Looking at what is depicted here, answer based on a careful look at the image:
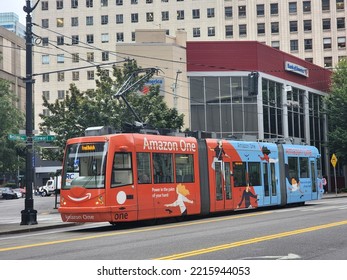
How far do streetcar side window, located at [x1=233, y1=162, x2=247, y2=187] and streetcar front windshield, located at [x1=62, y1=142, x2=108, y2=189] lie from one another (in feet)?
23.7

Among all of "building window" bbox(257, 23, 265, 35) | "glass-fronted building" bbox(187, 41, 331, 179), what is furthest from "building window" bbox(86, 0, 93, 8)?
"glass-fronted building" bbox(187, 41, 331, 179)

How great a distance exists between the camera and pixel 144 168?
19.2 metres

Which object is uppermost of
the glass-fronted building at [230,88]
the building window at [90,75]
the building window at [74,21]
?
the building window at [74,21]

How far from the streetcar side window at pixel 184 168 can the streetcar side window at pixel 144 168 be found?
1.56 m

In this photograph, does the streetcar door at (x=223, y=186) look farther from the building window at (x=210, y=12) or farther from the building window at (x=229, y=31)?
the building window at (x=210, y=12)

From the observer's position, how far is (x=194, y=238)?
14227 millimetres

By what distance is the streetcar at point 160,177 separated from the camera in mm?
18203

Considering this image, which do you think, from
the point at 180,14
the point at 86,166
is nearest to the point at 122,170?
the point at 86,166

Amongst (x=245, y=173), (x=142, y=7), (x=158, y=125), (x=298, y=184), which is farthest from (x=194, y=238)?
(x=142, y=7)

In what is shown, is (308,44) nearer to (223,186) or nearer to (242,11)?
(242,11)

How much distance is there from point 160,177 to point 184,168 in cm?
144

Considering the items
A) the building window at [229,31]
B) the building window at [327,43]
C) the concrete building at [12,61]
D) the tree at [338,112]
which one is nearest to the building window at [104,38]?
the concrete building at [12,61]

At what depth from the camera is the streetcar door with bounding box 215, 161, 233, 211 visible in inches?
888
